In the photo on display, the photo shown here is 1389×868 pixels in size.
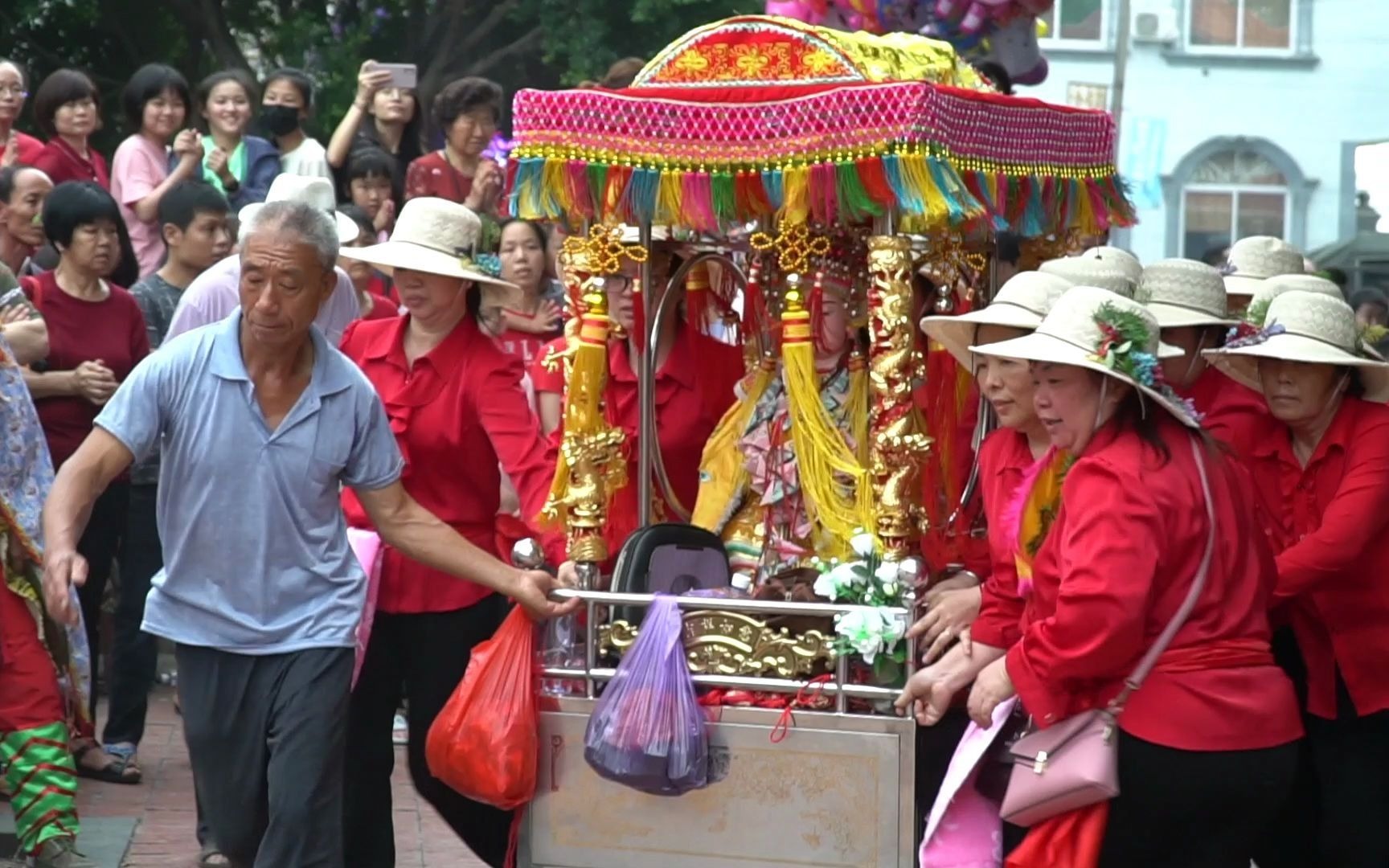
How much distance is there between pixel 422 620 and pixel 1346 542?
95.5 inches

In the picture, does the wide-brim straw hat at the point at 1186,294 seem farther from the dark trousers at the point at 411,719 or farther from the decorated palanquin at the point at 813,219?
the dark trousers at the point at 411,719

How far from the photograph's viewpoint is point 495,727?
18.1ft

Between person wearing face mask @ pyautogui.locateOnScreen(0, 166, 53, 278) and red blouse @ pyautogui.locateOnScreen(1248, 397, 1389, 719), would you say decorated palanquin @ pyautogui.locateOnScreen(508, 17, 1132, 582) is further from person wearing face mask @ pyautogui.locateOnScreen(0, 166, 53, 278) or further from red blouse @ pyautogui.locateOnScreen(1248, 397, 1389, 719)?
person wearing face mask @ pyautogui.locateOnScreen(0, 166, 53, 278)

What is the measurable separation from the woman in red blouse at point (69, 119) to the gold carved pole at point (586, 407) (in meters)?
4.74

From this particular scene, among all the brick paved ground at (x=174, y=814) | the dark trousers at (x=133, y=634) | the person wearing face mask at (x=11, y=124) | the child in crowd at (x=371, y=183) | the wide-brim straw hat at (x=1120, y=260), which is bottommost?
the brick paved ground at (x=174, y=814)

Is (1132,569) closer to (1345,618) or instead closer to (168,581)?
(1345,618)

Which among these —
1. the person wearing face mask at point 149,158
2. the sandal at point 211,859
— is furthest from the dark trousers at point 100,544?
the person wearing face mask at point 149,158

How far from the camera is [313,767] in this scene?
5.14m

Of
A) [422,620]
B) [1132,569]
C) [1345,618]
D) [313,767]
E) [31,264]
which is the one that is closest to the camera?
[1132,569]

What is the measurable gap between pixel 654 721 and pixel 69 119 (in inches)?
228

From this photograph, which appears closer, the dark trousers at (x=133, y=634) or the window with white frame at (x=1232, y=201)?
the dark trousers at (x=133, y=634)

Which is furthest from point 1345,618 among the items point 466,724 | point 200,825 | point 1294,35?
point 1294,35

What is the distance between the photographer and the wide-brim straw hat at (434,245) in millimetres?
5941

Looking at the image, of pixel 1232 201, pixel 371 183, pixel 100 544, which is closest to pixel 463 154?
pixel 371 183
